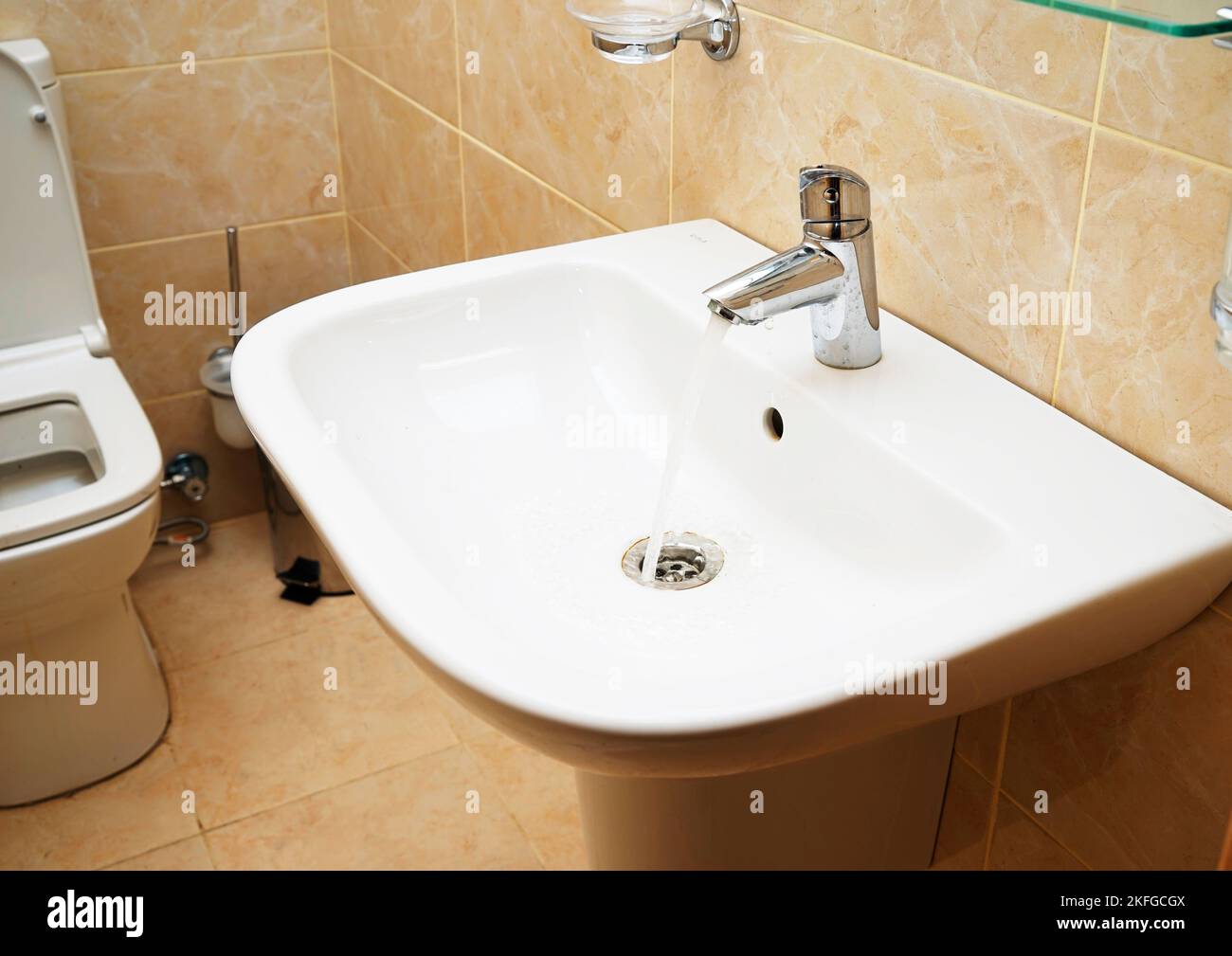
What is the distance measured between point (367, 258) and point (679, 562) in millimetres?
1273

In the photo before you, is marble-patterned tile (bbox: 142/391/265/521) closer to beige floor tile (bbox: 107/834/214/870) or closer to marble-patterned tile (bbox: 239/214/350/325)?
marble-patterned tile (bbox: 239/214/350/325)

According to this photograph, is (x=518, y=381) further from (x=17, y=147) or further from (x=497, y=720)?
(x=17, y=147)

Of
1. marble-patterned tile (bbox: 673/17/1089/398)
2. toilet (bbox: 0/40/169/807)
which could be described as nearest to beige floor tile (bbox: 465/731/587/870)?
toilet (bbox: 0/40/169/807)

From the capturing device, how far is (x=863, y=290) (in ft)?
3.00

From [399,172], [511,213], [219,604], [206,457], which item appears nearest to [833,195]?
[511,213]

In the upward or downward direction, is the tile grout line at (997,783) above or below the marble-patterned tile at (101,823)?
above

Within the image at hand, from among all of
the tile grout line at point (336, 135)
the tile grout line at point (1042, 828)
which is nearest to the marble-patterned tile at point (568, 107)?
the tile grout line at point (336, 135)

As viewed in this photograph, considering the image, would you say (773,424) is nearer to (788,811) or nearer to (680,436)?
(680,436)

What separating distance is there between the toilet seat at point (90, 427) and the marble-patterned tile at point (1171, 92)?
1205 mm

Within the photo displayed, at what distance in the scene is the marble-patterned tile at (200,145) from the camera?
74.3 inches

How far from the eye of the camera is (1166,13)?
0.61 meters

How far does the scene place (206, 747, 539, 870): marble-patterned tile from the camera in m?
1.58

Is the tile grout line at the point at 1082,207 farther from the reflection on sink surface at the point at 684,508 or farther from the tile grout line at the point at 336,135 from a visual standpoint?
the tile grout line at the point at 336,135
